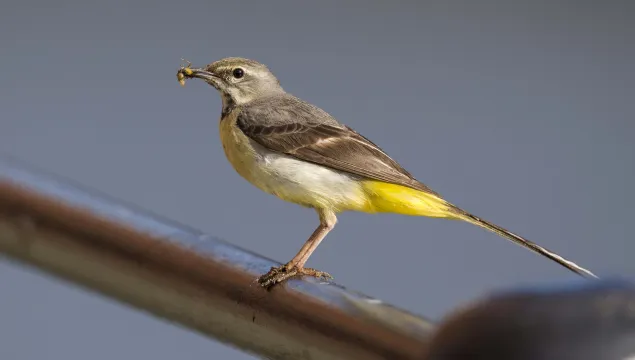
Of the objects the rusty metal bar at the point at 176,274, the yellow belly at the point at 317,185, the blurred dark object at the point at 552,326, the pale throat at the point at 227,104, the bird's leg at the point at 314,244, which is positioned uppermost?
the pale throat at the point at 227,104

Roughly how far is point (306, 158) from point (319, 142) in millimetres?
56

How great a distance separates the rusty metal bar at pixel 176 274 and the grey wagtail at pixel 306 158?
645 millimetres

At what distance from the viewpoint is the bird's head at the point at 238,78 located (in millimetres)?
1579

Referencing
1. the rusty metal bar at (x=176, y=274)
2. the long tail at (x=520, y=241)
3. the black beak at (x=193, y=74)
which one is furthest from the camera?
the black beak at (x=193, y=74)

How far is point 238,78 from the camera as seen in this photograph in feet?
5.34

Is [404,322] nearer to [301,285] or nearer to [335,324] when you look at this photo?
[335,324]

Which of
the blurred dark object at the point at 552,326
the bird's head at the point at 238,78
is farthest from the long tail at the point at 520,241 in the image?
the blurred dark object at the point at 552,326

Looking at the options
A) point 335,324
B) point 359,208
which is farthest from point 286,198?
point 335,324

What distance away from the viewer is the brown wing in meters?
1.54

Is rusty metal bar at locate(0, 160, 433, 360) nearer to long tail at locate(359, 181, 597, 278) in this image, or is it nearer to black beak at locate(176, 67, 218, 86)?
black beak at locate(176, 67, 218, 86)

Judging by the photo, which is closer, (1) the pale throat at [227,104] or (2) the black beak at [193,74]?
(2) the black beak at [193,74]

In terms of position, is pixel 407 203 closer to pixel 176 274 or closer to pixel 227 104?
pixel 227 104

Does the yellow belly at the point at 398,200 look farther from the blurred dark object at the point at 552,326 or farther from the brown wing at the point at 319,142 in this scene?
the blurred dark object at the point at 552,326

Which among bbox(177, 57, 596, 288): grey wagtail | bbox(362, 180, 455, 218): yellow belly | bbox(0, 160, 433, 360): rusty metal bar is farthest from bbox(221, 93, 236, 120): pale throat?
bbox(0, 160, 433, 360): rusty metal bar
